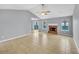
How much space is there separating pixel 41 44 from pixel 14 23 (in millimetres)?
671

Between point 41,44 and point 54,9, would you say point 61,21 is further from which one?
point 41,44

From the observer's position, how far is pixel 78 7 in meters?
1.95

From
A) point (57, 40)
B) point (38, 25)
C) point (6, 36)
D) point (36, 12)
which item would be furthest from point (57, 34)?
point (6, 36)

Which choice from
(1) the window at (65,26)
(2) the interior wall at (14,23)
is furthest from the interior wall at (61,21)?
(2) the interior wall at (14,23)

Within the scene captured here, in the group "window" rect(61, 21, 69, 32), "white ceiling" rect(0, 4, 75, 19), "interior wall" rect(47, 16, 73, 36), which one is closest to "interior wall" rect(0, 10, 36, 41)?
"white ceiling" rect(0, 4, 75, 19)

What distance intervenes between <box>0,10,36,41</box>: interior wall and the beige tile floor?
0.44 ft

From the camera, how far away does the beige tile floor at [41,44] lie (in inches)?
81.1

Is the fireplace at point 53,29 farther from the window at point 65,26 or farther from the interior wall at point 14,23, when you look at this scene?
the interior wall at point 14,23

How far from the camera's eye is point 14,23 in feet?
6.82

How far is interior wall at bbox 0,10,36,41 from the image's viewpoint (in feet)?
6.48

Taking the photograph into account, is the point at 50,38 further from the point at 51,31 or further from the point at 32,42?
the point at 32,42

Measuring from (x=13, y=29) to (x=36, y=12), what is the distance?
0.55 m
